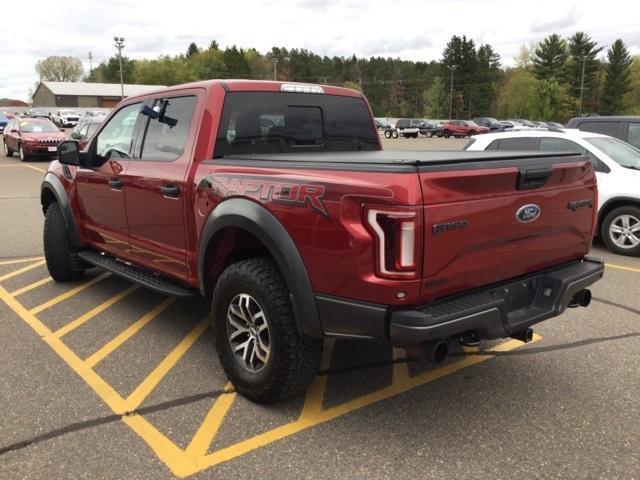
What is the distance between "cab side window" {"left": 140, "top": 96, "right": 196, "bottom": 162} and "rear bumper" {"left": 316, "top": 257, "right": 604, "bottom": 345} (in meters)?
1.75

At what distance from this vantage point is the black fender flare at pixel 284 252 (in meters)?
2.85

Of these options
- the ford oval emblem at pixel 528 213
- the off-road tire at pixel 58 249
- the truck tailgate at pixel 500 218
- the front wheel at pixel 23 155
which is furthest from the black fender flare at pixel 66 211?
the front wheel at pixel 23 155

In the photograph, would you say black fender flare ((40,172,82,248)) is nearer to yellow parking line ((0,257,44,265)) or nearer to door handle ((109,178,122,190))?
door handle ((109,178,122,190))

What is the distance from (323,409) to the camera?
3311mm

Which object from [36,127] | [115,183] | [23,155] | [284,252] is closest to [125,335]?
[115,183]

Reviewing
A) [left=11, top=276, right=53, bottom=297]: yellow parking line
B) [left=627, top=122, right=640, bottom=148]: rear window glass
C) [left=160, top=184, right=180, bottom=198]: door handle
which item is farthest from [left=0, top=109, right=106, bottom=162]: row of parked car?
[left=160, top=184, right=180, bottom=198]: door handle

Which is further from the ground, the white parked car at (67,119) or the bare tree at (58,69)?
the bare tree at (58,69)

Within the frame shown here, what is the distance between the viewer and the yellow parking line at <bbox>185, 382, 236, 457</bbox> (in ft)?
9.51

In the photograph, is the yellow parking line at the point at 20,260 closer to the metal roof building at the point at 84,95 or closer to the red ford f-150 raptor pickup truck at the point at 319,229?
the red ford f-150 raptor pickup truck at the point at 319,229

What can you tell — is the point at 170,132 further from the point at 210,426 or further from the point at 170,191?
the point at 210,426

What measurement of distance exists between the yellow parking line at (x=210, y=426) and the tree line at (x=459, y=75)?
3418 inches

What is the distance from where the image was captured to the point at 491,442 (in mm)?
2945

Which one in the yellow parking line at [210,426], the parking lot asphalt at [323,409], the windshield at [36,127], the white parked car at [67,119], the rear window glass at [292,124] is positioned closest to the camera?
the parking lot asphalt at [323,409]

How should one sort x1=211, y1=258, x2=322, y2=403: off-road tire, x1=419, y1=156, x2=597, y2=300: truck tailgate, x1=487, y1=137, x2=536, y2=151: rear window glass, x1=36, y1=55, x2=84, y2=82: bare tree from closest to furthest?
x1=419, y1=156, x2=597, y2=300: truck tailgate
x1=211, y1=258, x2=322, y2=403: off-road tire
x1=487, y1=137, x2=536, y2=151: rear window glass
x1=36, y1=55, x2=84, y2=82: bare tree
